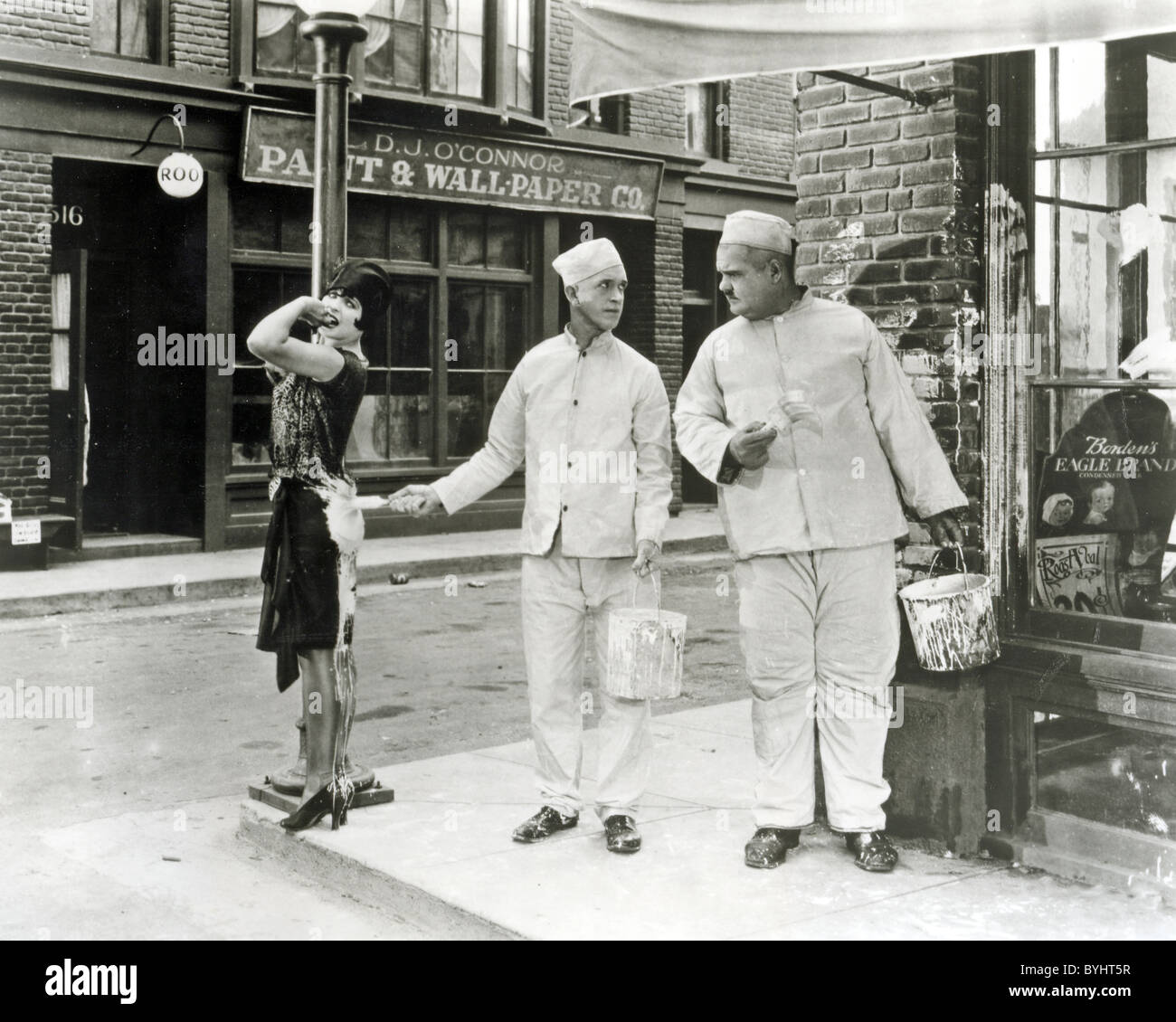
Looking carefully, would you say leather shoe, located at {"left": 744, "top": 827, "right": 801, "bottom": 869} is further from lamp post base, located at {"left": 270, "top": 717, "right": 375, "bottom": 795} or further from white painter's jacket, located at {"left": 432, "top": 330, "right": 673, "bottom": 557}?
lamp post base, located at {"left": 270, "top": 717, "right": 375, "bottom": 795}

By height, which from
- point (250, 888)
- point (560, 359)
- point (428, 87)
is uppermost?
Answer: point (428, 87)

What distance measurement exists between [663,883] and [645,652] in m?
0.75

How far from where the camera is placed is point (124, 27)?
13375 millimetres

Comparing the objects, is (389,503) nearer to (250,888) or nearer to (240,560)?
(250,888)

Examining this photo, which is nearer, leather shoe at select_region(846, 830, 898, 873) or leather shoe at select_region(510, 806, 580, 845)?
Result: leather shoe at select_region(846, 830, 898, 873)

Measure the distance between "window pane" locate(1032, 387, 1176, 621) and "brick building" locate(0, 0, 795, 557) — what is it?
32.6 feet

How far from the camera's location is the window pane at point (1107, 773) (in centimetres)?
457


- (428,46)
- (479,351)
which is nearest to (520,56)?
(428,46)

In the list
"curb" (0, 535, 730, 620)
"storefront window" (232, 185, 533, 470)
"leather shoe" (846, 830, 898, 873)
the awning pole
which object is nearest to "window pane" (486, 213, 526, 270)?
"storefront window" (232, 185, 533, 470)

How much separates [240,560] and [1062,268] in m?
9.86

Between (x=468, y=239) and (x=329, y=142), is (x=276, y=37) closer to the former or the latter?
(x=468, y=239)

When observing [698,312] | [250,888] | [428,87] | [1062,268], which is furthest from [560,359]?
[698,312]

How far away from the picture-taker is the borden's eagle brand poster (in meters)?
4.94

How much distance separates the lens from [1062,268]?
4.97 metres
